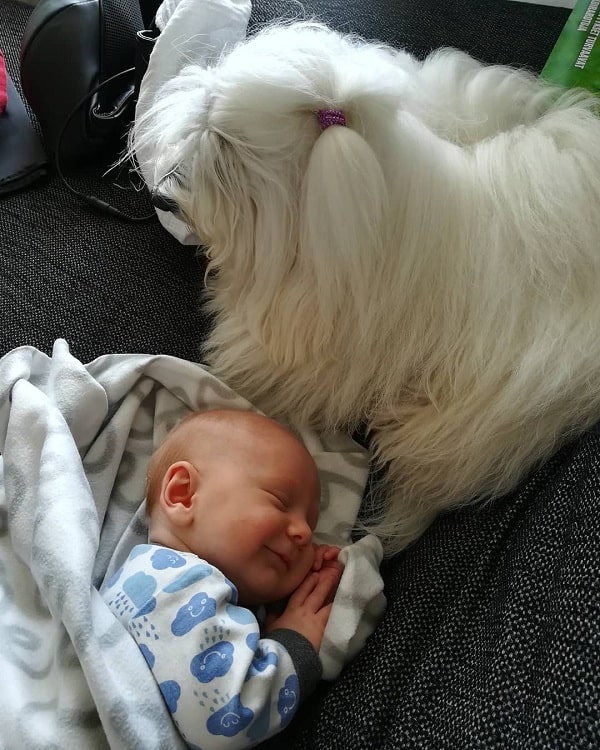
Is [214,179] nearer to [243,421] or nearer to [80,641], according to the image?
[243,421]

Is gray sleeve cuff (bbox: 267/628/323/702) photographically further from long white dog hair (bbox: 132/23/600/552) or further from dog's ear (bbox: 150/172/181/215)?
dog's ear (bbox: 150/172/181/215)

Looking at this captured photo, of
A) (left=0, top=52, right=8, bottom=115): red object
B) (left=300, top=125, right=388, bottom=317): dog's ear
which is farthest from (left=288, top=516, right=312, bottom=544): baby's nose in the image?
(left=0, top=52, right=8, bottom=115): red object

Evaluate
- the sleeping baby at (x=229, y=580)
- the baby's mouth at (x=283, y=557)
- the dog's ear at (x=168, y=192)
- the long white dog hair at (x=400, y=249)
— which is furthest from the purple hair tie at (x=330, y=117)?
the baby's mouth at (x=283, y=557)

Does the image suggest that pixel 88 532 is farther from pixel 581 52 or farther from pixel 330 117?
pixel 581 52

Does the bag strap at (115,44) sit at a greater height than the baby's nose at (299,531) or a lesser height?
greater

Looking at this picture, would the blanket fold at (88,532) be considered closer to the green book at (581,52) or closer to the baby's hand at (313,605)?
the baby's hand at (313,605)

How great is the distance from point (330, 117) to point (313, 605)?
546 mm

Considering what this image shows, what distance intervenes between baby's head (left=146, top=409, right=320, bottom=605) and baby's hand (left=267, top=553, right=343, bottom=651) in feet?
0.05

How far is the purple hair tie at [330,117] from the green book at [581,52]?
0.40 meters

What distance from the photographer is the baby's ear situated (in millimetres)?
780

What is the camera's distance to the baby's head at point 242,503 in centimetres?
75

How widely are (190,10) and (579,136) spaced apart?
1.98 feet

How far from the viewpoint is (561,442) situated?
75cm

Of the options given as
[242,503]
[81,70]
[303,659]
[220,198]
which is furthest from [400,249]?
[81,70]
